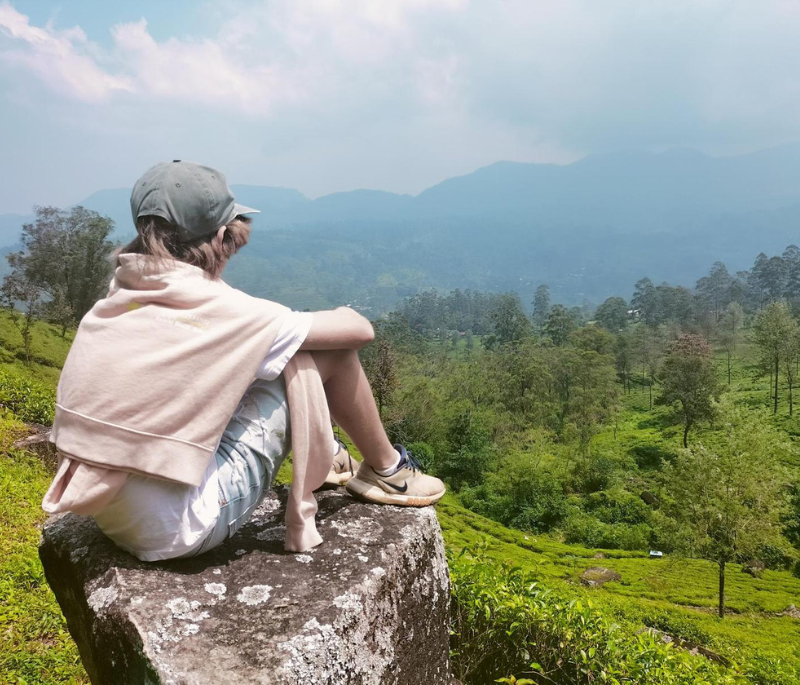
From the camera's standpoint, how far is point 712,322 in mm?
75562

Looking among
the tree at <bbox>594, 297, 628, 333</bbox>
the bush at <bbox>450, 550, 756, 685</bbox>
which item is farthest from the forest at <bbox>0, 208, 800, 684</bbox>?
the tree at <bbox>594, 297, 628, 333</bbox>

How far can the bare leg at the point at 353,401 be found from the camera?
2312 millimetres

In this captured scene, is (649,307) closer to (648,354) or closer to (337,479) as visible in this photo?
(648,354)

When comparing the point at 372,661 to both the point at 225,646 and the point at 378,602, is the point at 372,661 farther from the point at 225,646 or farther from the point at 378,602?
the point at 225,646

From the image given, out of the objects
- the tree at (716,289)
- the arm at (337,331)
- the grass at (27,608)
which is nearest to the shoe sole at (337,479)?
the arm at (337,331)

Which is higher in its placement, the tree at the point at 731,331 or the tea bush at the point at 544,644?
the tea bush at the point at 544,644

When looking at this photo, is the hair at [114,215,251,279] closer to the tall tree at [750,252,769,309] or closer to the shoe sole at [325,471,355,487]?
the shoe sole at [325,471,355,487]

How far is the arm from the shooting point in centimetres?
215

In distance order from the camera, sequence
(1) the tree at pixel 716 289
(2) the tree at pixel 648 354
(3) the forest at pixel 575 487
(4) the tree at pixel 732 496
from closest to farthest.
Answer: (3) the forest at pixel 575 487, (4) the tree at pixel 732 496, (2) the tree at pixel 648 354, (1) the tree at pixel 716 289

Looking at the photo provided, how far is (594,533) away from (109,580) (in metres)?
35.9

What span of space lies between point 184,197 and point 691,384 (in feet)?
162

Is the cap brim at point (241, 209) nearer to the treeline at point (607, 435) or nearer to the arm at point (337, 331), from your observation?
the arm at point (337, 331)

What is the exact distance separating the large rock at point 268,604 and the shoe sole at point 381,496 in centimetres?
6

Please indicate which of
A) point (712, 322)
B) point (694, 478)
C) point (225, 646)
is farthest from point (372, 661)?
point (712, 322)
